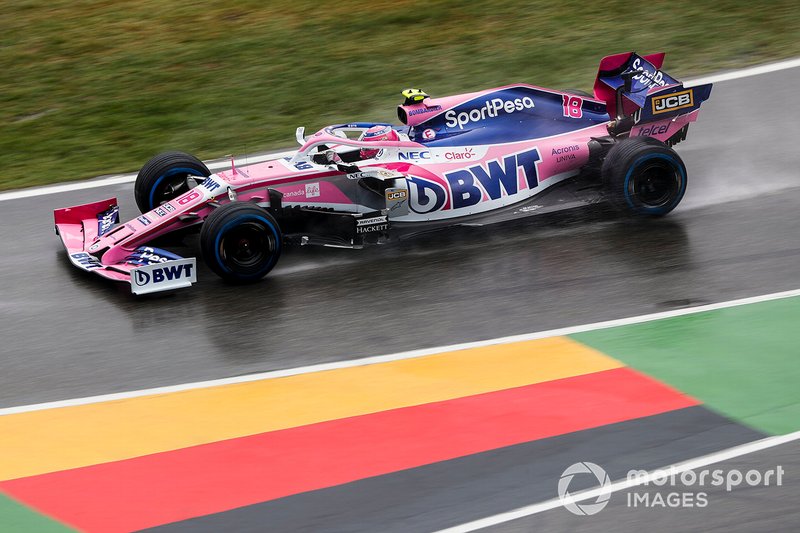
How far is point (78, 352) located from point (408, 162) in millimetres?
3252

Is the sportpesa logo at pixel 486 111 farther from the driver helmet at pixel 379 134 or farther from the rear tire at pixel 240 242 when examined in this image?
the rear tire at pixel 240 242

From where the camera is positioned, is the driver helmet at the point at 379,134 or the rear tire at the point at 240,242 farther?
the driver helmet at the point at 379,134

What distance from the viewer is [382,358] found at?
25.6 ft

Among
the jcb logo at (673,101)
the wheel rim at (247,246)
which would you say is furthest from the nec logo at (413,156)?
the jcb logo at (673,101)

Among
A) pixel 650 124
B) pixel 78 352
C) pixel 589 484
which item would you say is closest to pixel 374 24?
pixel 650 124

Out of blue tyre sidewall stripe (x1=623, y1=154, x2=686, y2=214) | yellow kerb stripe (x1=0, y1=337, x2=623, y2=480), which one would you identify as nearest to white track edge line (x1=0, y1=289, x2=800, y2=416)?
yellow kerb stripe (x1=0, y1=337, x2=623, y2=480)

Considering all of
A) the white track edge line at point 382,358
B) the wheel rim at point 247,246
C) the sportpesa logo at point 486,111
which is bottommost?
the white track edge line at point 382,358

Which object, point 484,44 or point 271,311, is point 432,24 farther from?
point 271,311

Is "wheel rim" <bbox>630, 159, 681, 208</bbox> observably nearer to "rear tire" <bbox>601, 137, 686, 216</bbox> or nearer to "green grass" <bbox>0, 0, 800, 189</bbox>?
"rear tire" <bbox>601, 137, 686, 216</bbox>

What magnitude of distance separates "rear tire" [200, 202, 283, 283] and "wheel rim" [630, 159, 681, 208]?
10.8 feet

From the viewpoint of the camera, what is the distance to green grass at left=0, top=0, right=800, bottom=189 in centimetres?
1300

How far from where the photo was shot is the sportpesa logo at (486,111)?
9.89 metres

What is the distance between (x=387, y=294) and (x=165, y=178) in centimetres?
257

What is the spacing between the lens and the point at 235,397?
7371mm
